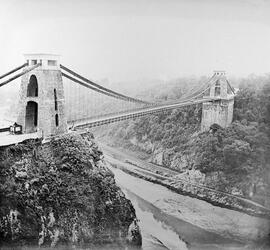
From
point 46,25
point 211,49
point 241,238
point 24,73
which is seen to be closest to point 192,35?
point 211,49

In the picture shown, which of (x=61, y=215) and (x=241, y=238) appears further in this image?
(x=241, y=238)

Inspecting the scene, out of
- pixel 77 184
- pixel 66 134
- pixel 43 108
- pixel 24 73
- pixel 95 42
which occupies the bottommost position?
pixel 77 184

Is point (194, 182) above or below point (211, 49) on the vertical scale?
below

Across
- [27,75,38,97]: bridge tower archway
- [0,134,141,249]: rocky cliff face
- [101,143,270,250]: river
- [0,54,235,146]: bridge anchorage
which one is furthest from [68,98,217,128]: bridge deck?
[27,75,38,97]: bridge tower archway

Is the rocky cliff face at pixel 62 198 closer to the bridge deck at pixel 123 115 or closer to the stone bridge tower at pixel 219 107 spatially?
the bridge deck at pixel 123 115

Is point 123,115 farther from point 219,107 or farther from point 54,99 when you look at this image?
point 219,107

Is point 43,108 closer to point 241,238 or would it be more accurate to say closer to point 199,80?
point 199,80

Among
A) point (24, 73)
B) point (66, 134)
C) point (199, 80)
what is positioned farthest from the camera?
point (199, 80)
